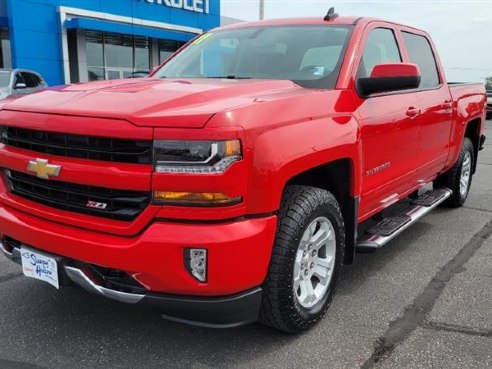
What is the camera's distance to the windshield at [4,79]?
41.2ft

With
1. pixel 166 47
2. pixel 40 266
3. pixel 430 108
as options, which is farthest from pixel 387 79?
pixel 166 47

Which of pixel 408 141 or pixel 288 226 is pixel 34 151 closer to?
pixel 288 226

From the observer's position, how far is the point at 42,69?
20.7m

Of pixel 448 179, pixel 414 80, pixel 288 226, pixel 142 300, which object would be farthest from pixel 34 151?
pixel 448 179

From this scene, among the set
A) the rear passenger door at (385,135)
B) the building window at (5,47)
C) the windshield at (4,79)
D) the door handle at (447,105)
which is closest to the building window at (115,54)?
the building window at (5,47)

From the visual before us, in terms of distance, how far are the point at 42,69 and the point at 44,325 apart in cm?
1943

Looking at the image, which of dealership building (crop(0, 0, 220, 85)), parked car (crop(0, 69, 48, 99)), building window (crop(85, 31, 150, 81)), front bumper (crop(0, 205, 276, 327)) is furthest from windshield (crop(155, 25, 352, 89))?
building window (crop(85, 31, 150, 81))

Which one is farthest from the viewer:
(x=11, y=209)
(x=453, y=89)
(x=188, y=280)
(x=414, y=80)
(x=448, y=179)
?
(x=448, y=179)

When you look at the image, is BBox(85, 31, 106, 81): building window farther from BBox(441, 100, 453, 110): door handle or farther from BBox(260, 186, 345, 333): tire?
BBox(260, 186, 345, 333): tire

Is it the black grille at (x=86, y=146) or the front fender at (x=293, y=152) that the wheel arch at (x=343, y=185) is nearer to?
the front fender at (x=293, y=152)

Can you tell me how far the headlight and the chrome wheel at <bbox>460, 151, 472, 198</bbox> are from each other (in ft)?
14.8

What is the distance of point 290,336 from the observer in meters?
3.13

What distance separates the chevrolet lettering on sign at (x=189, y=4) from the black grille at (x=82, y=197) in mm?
22534

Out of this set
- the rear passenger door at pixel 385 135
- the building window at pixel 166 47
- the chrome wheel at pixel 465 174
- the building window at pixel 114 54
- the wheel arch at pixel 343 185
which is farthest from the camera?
the building window at pixel 166 47
